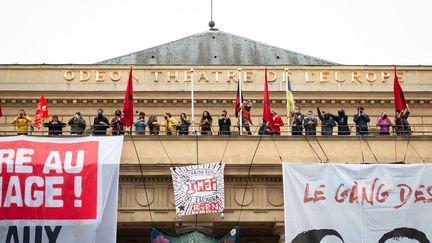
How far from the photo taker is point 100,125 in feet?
107

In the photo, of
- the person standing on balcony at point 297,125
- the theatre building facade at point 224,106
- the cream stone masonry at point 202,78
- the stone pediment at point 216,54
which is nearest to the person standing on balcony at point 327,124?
the theatre building facade at point 224,106

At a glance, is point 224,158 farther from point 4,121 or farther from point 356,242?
point 4,121

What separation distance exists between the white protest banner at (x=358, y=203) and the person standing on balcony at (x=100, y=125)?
19.9ft

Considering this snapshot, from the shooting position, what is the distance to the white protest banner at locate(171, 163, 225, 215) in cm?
3181

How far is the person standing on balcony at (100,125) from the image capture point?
3306cm

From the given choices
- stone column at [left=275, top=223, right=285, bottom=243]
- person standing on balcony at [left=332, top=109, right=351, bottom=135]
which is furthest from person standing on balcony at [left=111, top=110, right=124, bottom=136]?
person standing on balcony at [left=332, top=109, right=351, bottom=135]

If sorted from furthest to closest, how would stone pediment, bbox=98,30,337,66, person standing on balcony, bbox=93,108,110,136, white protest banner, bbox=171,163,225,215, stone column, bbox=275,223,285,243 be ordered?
stone pediment, bbox=98,30,337,66 < person standing on balcony, bbox=93,108,110,136 < stone column, bbox=275,223,285,243 < white protest banner, bbox=171,163,225,215

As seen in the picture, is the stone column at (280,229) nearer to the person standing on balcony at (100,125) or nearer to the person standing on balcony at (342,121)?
the person standing on balcony at (342,121)

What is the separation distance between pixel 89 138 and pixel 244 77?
18.1m

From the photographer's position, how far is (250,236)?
→ 116 ft

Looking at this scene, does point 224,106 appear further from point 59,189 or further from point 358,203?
point 59,189

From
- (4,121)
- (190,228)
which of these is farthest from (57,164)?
(4,121)

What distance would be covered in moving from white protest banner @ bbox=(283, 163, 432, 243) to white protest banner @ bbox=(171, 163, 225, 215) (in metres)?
2.10

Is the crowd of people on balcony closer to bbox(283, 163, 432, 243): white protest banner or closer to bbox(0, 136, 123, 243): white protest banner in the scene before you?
bbox(0, 136, 123, 243): white protest banner
